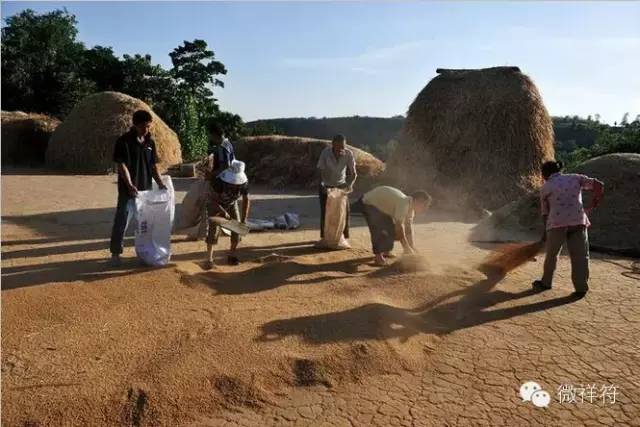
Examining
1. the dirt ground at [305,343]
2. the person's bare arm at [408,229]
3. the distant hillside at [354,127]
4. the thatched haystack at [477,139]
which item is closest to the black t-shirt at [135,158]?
the dirt ground at [305,343]

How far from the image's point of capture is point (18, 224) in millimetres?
6445

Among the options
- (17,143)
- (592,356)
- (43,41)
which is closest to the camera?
(592,356)

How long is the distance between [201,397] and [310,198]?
8.50 m

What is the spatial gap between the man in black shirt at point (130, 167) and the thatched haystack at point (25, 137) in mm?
13100

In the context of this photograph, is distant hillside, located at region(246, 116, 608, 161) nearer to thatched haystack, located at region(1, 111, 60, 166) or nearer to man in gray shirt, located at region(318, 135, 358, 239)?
thatched haystack, located at region(1, 111, 60, 166)

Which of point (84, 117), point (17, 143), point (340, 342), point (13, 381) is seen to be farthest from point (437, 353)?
point (17, 143)

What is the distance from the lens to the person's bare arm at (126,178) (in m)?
4.30

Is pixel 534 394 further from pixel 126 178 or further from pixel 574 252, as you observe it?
pixel 126 178

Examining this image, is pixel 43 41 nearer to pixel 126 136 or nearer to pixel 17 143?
pixel 17 143

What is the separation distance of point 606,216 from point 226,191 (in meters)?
5.10

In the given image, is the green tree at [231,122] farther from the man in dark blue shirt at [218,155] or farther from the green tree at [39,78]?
the man in dark blue shirt at [218,155]

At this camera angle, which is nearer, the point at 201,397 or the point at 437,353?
the point at 201,397

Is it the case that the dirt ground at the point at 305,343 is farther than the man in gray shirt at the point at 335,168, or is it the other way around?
the man in gray shirt at the point at 335,168

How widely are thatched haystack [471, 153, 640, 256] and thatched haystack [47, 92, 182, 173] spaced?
10.4 meters
